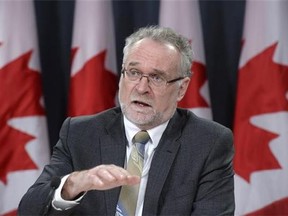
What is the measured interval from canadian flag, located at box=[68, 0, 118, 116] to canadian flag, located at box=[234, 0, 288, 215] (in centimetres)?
71

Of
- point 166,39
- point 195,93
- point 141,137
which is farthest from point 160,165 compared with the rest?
point 195,93

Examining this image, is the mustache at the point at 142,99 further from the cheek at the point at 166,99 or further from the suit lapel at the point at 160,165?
the suit lapel at the point at 160,165

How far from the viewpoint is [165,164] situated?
1717 millimetres

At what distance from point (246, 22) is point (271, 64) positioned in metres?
0.25

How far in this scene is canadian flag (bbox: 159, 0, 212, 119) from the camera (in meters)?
2.92

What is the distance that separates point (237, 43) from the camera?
3105 millimetres

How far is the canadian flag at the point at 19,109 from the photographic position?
9.37 feet

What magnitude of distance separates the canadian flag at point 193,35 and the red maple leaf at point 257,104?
19 cm

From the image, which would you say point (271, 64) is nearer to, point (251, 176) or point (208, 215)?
point (251, 176)

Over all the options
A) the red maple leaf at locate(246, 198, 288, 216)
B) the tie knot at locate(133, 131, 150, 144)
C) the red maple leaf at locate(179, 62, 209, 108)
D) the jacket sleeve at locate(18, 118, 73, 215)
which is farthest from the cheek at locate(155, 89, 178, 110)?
the red maple leaf at locate(246, 198, 288, 216)

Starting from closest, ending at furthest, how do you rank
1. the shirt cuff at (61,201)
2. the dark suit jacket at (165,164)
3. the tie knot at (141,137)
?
the shirt cuff at (61,201) < the dark suit jacket at (165,164) < the tie knot at (141,137)

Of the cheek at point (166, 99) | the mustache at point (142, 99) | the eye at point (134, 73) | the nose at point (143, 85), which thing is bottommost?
the cheek at point (166, 99)

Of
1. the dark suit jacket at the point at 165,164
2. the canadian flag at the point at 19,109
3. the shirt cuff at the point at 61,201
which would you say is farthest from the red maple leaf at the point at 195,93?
the shirt cuff at the point at 61,201

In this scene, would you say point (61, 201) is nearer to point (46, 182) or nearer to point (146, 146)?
point (46, 182)
